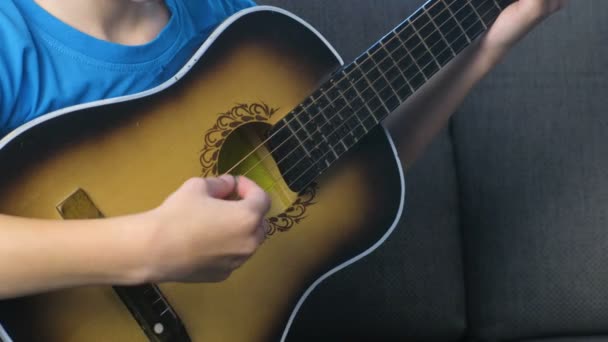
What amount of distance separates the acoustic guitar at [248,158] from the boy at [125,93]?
5cm

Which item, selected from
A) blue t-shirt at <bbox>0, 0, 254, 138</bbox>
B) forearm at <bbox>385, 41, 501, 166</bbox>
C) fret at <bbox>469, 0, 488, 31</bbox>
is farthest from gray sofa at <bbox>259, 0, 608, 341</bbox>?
blue t-shirt at <bbox>0, 0, 254, 138</bbox>

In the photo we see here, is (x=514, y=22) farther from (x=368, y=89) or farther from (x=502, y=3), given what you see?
(x=368, y=89)

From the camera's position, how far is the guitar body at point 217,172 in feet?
2.27

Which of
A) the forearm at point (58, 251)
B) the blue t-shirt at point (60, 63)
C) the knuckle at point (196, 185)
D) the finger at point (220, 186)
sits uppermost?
the blue t-shirt at point (60, 63)

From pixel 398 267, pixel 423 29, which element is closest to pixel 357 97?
pixel 423 29

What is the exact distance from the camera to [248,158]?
827 mm

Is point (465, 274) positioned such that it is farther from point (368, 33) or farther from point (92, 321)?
point (92, 321)

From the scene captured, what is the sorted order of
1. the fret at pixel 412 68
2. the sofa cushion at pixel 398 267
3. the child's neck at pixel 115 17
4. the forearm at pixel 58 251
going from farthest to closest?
1. the sofa cushion at pixel 398 267
2. the fret at pixel 412 68
3. the child's neck at pixel 115 17
4. the forearm at pixel 58 251

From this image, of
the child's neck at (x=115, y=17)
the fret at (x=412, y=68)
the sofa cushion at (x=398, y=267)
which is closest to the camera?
the child's neck at (x=115, y=17)

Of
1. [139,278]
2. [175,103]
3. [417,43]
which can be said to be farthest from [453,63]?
[139,278]

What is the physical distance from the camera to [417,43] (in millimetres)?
875

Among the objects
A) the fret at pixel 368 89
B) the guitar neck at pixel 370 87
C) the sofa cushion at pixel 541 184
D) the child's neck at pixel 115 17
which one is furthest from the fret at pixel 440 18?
the sofa cushion at pixel 541 184

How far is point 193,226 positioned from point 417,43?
40 cm

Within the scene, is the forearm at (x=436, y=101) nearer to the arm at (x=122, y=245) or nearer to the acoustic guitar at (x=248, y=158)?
the acoustic guitar at (x=248, y=158)
